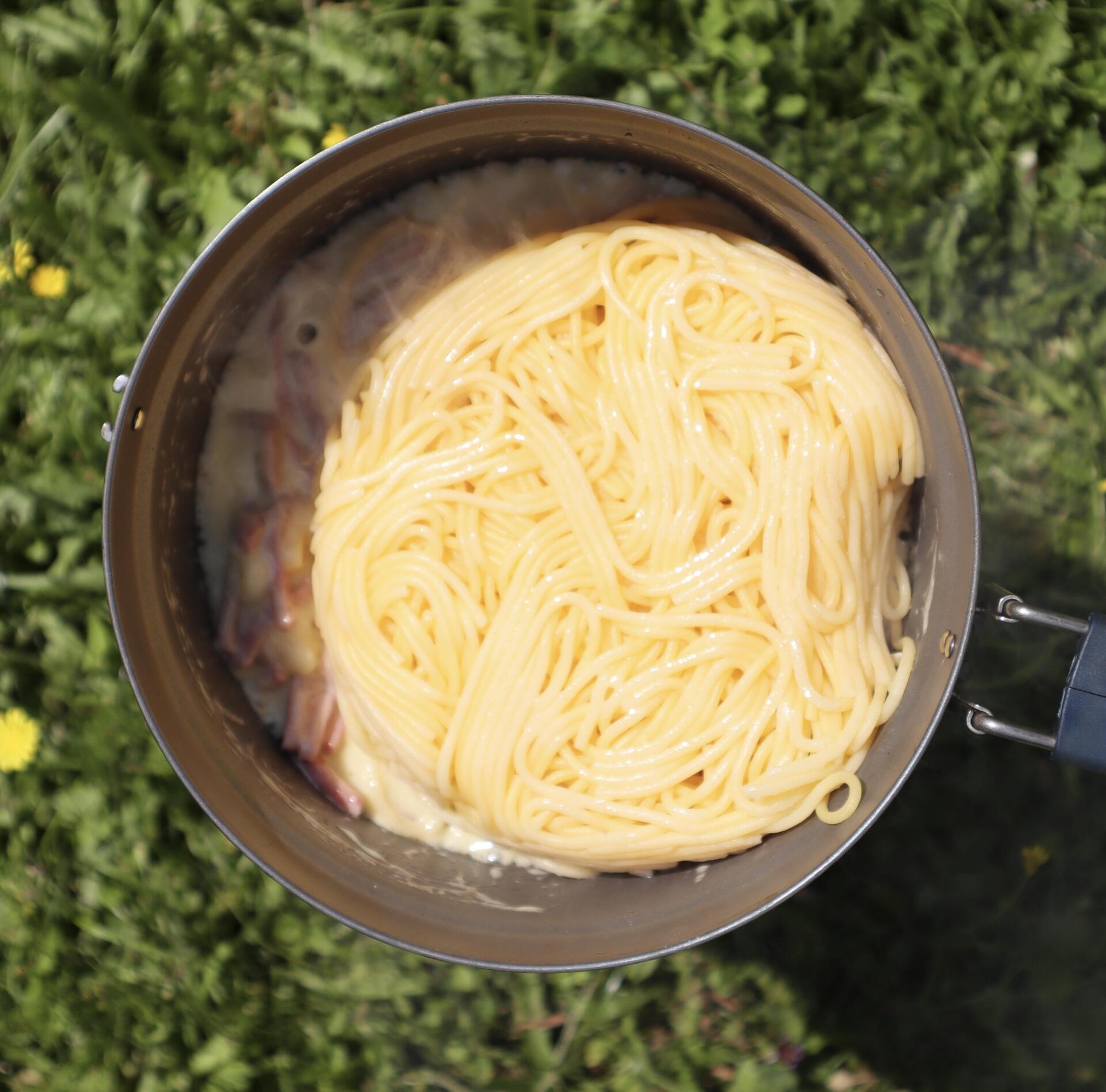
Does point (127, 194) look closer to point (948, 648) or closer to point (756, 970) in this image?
point (948, 648)

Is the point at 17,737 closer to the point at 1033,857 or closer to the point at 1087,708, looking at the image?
the point at 1087,708

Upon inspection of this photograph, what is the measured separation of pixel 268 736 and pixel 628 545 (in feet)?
2.57

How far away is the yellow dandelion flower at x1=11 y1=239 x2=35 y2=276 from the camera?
2373 mm

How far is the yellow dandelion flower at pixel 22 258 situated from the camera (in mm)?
2373

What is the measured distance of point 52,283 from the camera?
238cm

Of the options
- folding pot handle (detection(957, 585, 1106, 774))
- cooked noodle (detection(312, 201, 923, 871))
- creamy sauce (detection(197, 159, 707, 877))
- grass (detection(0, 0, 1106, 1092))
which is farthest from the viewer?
grass (detection(0, 0, 1106, 1092))

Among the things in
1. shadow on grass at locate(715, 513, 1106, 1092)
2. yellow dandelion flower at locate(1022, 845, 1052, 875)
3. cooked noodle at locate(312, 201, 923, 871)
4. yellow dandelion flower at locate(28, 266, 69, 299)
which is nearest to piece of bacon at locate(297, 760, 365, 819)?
cooked noodle at locate(312, 201, 923, 871)

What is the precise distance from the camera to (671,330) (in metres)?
1.79

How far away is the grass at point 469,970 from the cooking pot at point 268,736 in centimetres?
60

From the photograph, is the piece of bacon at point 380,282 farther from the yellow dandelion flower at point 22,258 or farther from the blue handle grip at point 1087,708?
the blue handle grip at point 1087,708

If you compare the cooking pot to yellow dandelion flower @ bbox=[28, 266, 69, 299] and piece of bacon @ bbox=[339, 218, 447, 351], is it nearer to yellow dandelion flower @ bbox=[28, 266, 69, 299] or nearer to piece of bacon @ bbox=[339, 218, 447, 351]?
piece of bacon @ bbox=[339, 218, 447, 351]

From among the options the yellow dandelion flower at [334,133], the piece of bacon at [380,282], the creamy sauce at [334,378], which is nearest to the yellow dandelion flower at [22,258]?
the yellow dandelion flower at [334,133]

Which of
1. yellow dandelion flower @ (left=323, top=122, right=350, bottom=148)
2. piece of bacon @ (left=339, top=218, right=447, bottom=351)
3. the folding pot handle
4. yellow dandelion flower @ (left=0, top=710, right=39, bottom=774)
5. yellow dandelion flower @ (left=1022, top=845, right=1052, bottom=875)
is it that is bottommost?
yellow dandelion flower @ (left=0, top=710, right=39, bottom=774)

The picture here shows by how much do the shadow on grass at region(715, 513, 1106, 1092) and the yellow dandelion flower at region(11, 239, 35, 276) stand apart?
230cm
